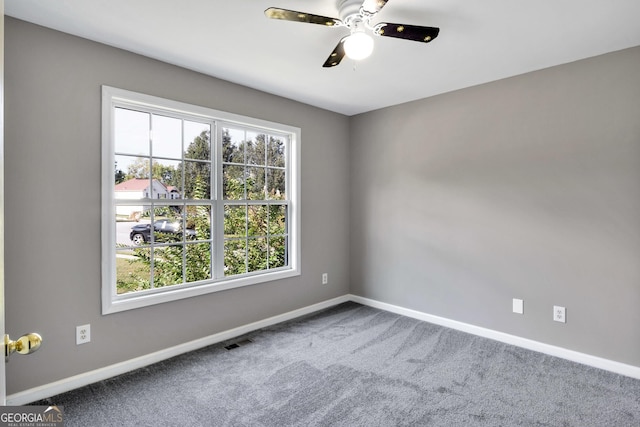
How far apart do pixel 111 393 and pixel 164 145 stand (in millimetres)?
1878

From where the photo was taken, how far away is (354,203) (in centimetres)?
442

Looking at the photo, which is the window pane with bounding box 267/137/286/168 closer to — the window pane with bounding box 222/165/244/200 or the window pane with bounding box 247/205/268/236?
the window pane with bounding box 222/165/244/200

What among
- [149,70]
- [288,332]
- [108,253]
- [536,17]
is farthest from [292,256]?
[536,17]

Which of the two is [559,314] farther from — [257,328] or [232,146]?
[232,146]

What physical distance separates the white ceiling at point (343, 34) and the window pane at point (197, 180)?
0.83m

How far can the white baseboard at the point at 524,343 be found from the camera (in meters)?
2.59

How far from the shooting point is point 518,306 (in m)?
3.07

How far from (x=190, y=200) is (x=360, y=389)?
2.06 meters

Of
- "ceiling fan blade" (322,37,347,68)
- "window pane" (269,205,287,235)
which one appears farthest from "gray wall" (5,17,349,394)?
"ceiling fan blade" (322,37,347,68)

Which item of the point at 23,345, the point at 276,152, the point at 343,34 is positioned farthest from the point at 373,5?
the point at 276,152

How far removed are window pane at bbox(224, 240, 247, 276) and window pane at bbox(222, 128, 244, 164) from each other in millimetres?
814

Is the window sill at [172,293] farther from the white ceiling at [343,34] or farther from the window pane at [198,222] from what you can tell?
the white ceiling at [343,34]

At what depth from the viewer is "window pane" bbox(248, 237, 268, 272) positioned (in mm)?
3543

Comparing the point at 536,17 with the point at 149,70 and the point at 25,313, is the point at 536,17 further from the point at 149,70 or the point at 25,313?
the point at 25,313
